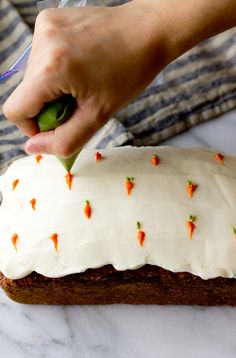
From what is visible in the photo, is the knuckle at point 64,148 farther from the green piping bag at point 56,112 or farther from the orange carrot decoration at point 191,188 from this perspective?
the orange carrot decoration at point 191,188

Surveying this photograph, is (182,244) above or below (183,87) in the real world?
above

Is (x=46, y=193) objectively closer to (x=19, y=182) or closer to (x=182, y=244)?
(x=19, y=182)

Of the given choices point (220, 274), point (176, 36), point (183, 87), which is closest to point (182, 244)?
point (220, 274)

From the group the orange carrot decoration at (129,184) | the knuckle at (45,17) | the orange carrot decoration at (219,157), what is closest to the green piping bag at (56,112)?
the knuckle at (45,17)

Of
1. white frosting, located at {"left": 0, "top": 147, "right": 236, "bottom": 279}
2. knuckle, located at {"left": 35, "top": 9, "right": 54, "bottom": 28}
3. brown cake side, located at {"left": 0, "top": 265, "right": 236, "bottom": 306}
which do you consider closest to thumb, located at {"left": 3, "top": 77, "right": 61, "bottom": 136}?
knuckle, located at {"left": 35, "top": 9, "right": 54, "bottom": 28}

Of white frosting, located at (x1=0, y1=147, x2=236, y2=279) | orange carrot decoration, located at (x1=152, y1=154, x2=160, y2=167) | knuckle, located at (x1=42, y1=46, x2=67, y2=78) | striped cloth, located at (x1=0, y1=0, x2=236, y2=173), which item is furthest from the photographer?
striped cloth, located at (x1=0, y1=0, x2=236, y2=173)

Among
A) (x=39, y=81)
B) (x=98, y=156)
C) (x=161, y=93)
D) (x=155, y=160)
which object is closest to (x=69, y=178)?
(x=98, y=156)

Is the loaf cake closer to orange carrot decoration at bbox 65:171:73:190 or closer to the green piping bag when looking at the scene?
orange carrot decoration at bbox 65:171:73:190
